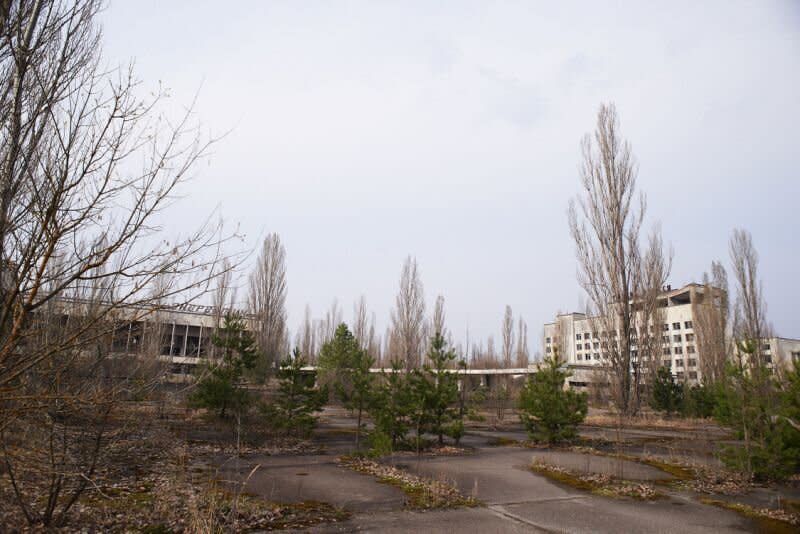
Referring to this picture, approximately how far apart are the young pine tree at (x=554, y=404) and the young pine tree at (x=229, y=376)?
362 inches

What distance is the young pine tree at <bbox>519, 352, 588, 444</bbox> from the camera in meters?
14.9

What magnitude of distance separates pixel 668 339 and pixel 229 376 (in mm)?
72002

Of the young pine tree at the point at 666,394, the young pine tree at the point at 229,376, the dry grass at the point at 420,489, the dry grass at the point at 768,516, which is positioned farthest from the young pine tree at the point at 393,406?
the young pine tree at the point at 666,394

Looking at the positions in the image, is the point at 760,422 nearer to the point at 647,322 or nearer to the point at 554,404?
the point at 554,404

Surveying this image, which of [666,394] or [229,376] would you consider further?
[666,394]

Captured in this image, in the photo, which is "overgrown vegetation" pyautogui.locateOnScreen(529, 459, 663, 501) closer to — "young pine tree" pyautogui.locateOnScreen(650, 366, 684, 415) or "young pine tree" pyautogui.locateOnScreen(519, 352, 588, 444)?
"young pine tree" pyautogui.locateOnScreen(519, 352, 588, 444)

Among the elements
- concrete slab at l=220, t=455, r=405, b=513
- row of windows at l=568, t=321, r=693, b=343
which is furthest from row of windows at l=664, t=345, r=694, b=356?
concrete slab at l=220, t=455, r=405, b=513

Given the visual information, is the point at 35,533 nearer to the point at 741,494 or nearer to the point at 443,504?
the point at 443,504

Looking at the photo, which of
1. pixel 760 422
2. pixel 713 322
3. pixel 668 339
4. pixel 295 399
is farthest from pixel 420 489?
pixel 668 339

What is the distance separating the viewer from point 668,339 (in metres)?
71.0

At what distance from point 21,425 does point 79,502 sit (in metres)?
2.98

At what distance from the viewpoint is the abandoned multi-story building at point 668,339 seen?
94.7 feet

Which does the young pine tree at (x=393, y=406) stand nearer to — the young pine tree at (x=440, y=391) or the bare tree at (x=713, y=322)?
the young pine tree at (x=440, y=391)

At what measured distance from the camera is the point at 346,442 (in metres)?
15.7
